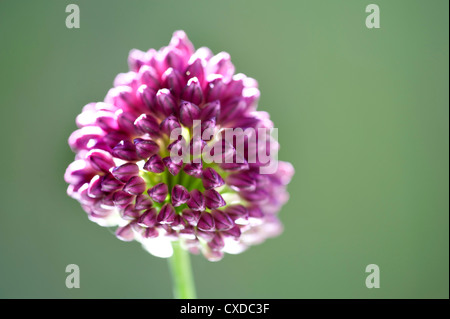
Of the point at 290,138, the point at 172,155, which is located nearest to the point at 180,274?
the point at 172,155

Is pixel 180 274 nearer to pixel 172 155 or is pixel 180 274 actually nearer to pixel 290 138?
pixel 172 155

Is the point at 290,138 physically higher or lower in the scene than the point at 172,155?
higher

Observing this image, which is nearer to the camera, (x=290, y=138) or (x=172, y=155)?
(x=172, y=155)

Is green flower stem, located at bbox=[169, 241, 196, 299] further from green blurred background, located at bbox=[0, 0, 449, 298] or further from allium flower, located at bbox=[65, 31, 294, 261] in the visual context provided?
green blurred background, located at bbox=[0, 0, 449, 298]

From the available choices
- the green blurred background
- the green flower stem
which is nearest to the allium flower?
the green flower stem

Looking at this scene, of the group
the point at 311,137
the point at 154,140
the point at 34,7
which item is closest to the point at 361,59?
the point at 311,137

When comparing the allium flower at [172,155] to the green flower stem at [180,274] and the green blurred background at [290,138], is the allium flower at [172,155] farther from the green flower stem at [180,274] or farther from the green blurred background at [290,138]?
the green blurred background at [290,138]
